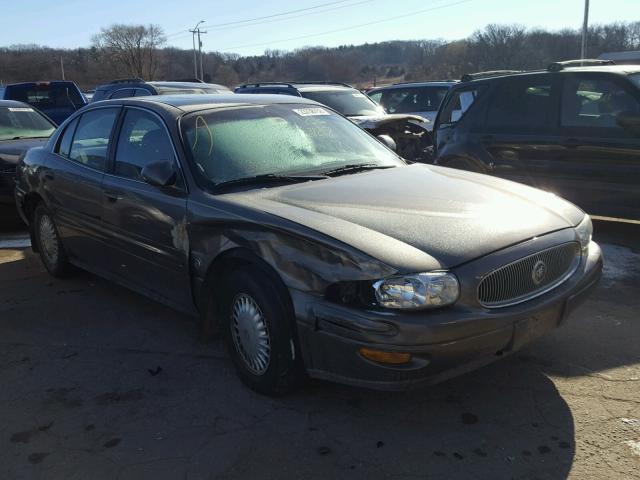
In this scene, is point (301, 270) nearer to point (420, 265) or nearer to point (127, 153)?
point (420, 265)

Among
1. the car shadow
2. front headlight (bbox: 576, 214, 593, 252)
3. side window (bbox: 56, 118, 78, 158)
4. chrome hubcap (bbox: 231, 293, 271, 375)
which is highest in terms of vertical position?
side window (bbox: 56, 118, 78, 158)

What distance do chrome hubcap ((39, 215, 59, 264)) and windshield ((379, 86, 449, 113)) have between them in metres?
8.89

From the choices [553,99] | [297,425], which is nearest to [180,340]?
[297,425]

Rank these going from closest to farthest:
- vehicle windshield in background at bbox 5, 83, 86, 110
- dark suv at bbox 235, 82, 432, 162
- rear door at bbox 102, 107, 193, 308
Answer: rear door at bbox 102, 107, 193, 308, dark suv at bbox 235, 82, 432, 162, vehicle windshield in background at bbox 5, 83, 86, 110

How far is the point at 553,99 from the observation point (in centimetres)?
661

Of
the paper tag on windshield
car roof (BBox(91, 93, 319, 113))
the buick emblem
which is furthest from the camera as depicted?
the paper tag on windshield

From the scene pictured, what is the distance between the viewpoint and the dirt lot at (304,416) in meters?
2.88

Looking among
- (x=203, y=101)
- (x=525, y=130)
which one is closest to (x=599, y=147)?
(x=525, y=130)

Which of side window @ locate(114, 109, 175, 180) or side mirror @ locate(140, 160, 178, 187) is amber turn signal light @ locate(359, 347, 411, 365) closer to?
side mirror @ locate(140, 160, 178, 187)

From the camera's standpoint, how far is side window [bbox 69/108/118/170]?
4820 millimetres

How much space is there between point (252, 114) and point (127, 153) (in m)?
0.97

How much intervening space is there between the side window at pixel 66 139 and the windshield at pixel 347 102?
6.22 metres

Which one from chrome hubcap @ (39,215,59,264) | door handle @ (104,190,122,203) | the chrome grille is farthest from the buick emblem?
chrome hubcap @ (39,215,59,264)

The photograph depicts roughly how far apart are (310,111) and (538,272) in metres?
2.24
